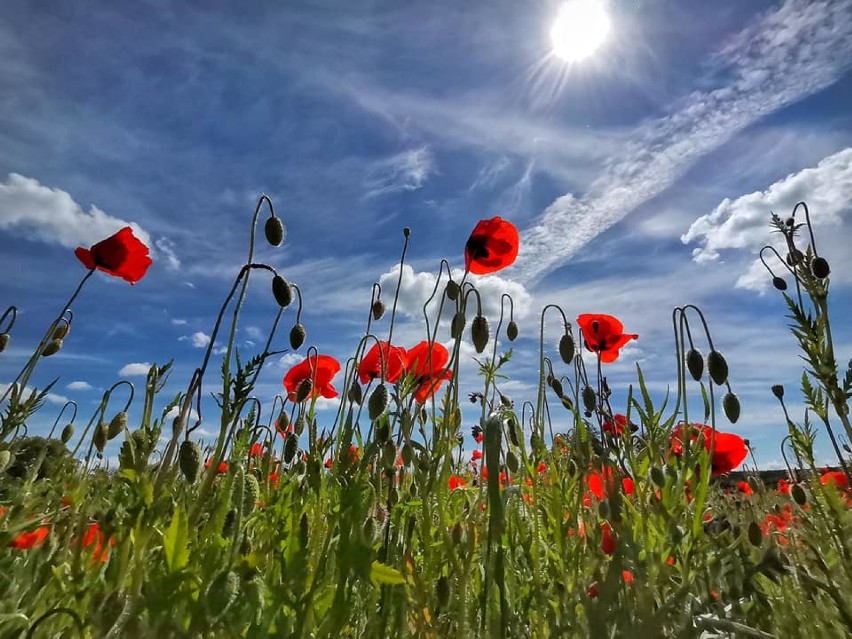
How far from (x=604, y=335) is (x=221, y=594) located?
2.43 m

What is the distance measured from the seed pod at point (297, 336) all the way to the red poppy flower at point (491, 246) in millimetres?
812

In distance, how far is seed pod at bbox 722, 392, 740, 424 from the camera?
257 cm

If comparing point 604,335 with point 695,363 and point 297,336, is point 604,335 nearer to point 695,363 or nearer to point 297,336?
point 695,363

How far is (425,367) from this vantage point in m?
2.29

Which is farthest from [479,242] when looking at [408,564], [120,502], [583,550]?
[120,502]

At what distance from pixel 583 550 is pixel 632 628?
37.4 inches

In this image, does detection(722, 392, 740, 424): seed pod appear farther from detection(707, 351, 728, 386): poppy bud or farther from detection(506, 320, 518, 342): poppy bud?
detection(506, 320, 518, 342): poppy bud

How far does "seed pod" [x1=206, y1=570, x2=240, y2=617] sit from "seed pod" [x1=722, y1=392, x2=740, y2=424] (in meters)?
2.27

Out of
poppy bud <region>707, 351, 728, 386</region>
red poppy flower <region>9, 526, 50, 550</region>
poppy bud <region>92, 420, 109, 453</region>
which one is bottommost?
red poppy flower <region>9, 526, 50, 550</region>

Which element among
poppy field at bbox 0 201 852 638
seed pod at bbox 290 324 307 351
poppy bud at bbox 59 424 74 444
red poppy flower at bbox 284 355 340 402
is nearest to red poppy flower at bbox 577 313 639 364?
poppy field at bbox 0 201 852 638

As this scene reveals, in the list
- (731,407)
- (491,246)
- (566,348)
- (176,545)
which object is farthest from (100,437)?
(731,407)

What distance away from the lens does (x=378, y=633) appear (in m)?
1.47

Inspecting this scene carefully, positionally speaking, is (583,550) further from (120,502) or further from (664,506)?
(120,502)

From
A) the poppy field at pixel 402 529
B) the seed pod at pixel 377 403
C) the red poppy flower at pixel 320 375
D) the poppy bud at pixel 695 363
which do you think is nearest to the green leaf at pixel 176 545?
the poppy field at pixel 402 529
